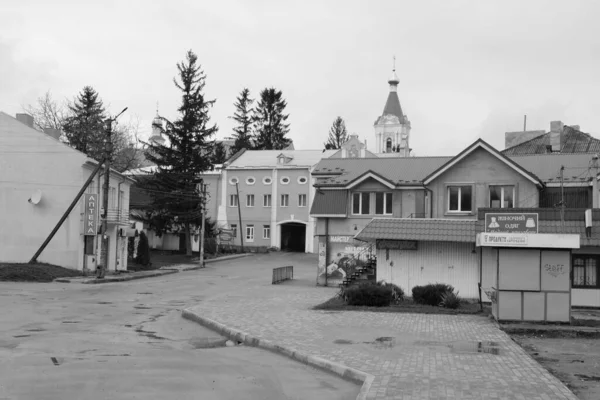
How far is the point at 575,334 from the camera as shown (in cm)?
1761

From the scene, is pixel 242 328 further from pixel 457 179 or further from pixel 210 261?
pixel 210 261

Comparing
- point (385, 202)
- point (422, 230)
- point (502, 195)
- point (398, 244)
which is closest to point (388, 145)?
point (385, 202)

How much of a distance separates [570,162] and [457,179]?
726cm

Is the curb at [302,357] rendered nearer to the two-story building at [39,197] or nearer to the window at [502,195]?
the window at [502,195]

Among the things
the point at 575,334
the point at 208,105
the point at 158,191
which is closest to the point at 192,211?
the point at 158,191

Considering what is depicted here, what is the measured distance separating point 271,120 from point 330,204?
64.2 meters

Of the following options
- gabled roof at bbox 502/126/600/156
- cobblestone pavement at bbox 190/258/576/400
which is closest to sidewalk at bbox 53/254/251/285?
cobblestone pavement at bbox 190/258/576/400

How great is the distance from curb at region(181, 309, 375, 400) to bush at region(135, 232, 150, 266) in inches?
1366

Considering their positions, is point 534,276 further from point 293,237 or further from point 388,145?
point 388,145

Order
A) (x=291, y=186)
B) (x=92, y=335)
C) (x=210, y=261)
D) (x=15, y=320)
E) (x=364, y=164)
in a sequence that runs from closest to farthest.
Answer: (x=92, y=335) < (x=15, y=320) < (x=364, y=164) < (x=210, y=261) < (x=291, y=186)

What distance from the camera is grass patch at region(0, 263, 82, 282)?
3681 centimetres

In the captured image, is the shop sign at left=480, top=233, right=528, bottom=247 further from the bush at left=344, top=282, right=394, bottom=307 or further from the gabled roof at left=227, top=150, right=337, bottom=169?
the gabled roof at left=227, top=150, right=337, bottom=169

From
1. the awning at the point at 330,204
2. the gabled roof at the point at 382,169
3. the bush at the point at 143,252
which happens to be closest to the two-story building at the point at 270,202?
the bush at the point at 143,252

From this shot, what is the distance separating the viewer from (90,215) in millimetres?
42938
